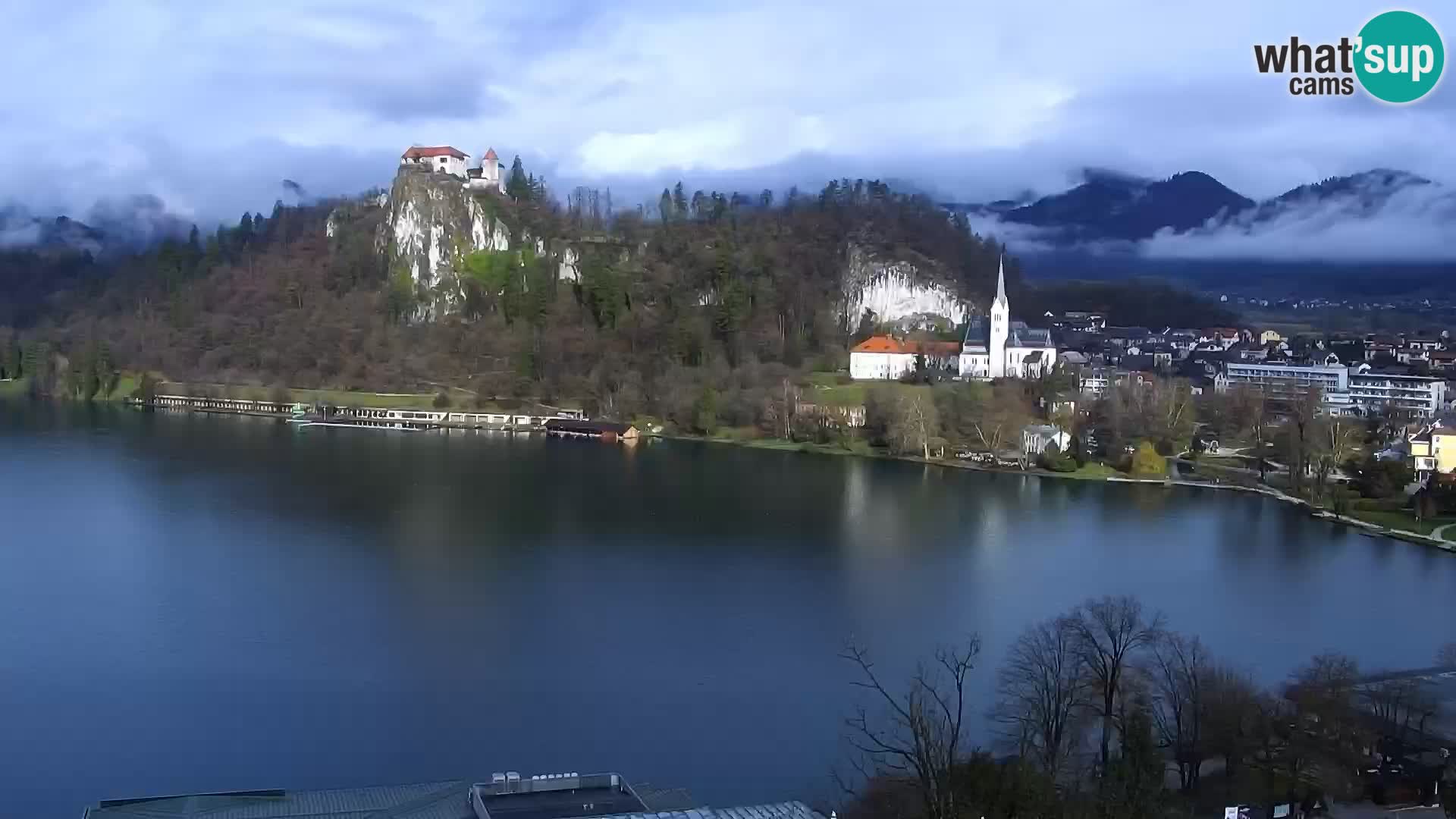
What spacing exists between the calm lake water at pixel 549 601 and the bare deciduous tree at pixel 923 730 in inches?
6.5

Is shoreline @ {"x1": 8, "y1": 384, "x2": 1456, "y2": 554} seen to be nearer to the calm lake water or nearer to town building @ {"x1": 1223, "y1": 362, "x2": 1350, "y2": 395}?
the calm lake water

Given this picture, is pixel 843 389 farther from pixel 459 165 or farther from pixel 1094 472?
pixel 459 165

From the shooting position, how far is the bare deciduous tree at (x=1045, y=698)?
5.19 meters

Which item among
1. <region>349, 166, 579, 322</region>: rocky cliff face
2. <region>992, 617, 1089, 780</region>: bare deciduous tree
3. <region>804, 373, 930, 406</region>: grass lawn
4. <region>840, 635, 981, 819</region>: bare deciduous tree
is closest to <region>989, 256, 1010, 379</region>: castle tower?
<region>804, 373, 930, 406</region>: grass lawn

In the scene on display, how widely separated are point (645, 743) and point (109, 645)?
11.1 ft

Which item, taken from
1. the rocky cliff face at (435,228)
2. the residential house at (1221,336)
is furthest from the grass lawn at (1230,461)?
the rocky cliff face at (435,228)

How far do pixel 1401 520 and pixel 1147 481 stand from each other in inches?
115

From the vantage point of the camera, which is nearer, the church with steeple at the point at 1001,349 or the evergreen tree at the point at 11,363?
the church with steeple at the point at 1001,349

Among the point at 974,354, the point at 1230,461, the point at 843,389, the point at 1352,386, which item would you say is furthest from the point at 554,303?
the point at 1352,386

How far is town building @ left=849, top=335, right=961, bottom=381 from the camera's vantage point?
21.1m

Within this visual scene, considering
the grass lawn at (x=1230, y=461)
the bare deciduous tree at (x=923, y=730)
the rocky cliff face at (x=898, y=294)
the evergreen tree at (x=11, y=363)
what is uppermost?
the rocky cliff face at (x=898, y=294)

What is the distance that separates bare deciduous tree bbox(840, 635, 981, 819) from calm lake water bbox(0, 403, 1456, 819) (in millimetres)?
164

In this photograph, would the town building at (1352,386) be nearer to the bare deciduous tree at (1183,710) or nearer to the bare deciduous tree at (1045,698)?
the bare deciduous tree at (1183,710)

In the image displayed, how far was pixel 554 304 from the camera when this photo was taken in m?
24.0
